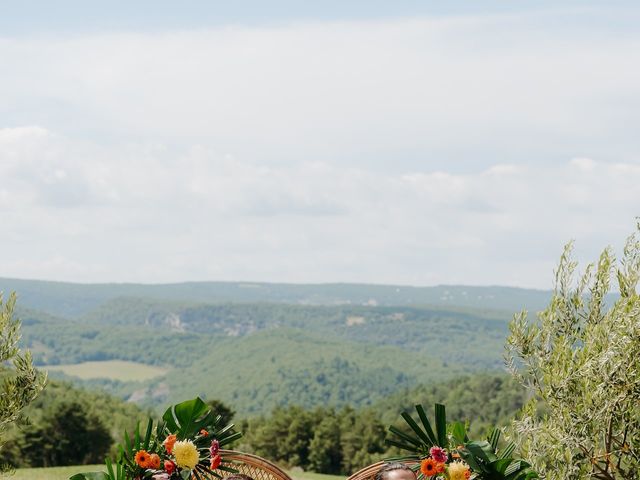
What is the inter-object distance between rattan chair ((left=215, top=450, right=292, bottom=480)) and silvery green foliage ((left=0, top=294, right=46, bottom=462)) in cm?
210

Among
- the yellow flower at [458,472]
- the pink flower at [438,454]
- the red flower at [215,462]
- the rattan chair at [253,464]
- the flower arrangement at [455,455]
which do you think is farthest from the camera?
the rattan chair at [253,464]

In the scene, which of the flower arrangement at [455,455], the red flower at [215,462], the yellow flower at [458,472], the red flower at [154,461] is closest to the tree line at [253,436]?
the red flower at [215,462]

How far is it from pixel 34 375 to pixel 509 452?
4290 mm

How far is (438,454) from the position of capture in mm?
5863

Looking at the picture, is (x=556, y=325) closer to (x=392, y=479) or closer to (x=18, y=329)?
(x=392, y=479)

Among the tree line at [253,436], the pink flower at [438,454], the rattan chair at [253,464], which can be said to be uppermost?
the pink flower at [438,454]

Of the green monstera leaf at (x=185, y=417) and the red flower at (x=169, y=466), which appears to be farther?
the green monstera leaf at (x=185, y=417)

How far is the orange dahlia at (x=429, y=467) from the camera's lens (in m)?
5.73

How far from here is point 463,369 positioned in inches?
7298

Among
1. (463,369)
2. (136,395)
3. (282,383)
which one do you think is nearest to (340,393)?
(282,383)

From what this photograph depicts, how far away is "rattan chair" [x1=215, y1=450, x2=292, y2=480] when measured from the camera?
259 inches

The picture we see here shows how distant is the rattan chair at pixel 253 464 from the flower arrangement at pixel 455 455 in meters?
1.03

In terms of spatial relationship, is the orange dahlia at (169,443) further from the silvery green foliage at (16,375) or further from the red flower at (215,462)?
the silvery green foliage at (16,375)

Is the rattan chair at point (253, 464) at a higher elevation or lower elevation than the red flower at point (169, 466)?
lower
